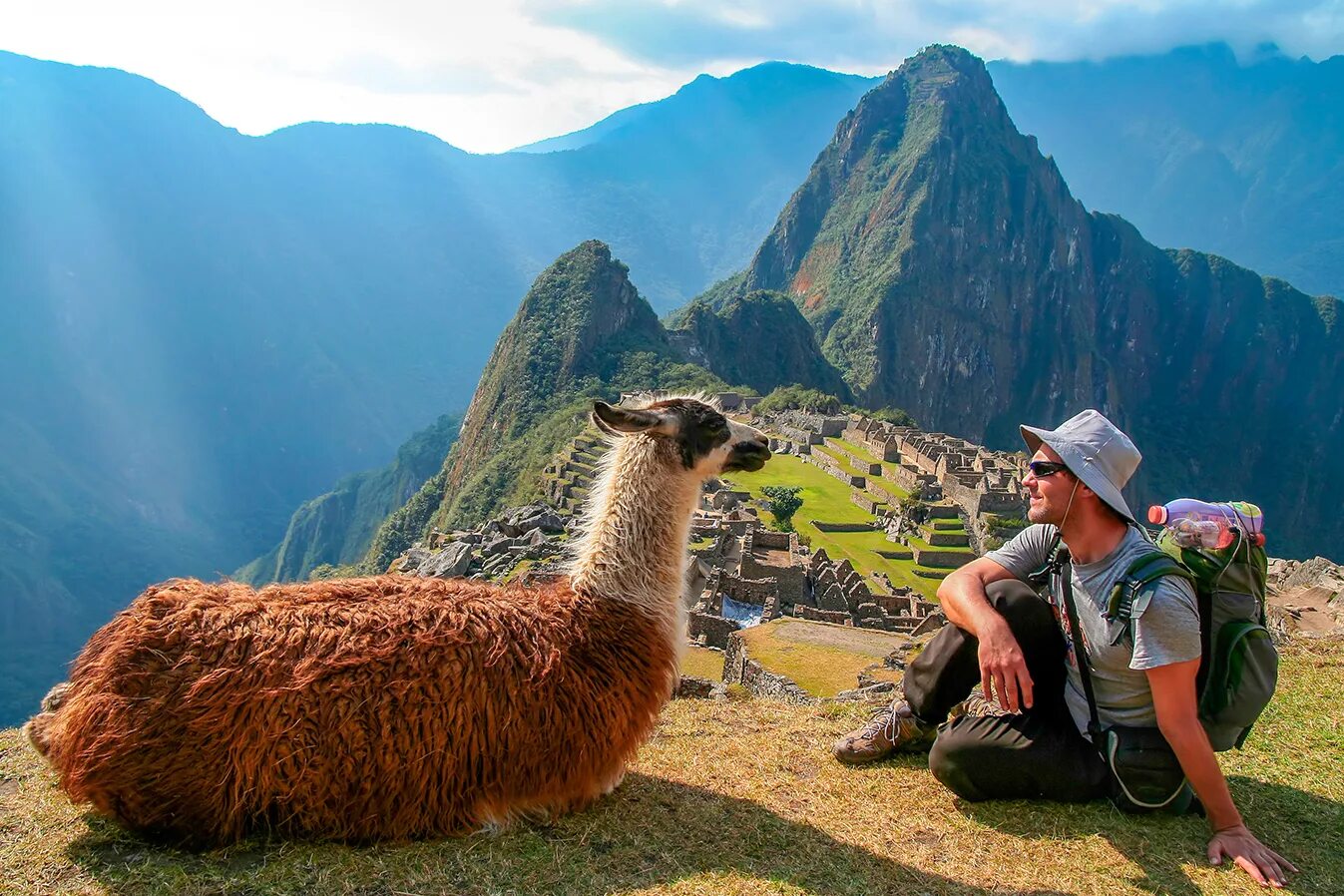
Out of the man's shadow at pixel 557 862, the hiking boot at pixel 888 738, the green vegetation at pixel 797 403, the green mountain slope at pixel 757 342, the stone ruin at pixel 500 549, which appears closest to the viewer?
the man's shadow at pixel 557 862

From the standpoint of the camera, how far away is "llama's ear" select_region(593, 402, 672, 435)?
3260mm

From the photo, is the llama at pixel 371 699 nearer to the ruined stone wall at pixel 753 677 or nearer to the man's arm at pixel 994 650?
the man's arm at pixel 994 650

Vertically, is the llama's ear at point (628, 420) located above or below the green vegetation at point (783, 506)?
above

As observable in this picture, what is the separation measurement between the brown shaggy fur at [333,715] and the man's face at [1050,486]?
5.26 ft

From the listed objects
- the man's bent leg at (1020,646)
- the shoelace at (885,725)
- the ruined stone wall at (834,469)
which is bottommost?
the ruined stone wall at (834,469)

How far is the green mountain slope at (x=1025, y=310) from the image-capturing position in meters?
125

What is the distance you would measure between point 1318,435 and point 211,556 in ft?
532

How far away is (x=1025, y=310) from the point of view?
13838cm

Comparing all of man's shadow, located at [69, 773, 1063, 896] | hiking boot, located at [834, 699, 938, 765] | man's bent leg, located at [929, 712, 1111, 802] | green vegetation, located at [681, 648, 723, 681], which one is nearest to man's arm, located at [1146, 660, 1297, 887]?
man's bent leg, located at [929, 712, 1111, 802]

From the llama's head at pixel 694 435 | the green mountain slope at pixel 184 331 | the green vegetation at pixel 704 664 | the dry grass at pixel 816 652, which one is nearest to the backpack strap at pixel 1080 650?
the llama's head at pixel 694 435

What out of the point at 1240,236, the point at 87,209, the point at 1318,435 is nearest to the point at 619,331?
the point at 87,209

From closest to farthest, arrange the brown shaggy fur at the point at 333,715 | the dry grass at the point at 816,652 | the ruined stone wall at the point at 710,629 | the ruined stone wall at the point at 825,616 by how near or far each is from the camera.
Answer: the brown shaggy fur at the point at 333,715 → the dry grass at the point at 816,652 → the ruined stone wall at the point at 710,629 → the ruined stone wall at the point at 825,616

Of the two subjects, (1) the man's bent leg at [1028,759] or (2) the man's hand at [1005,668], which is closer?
(2) the man's hand at [1005,668]

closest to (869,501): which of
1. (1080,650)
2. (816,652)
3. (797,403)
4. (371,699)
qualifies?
(816,652)
